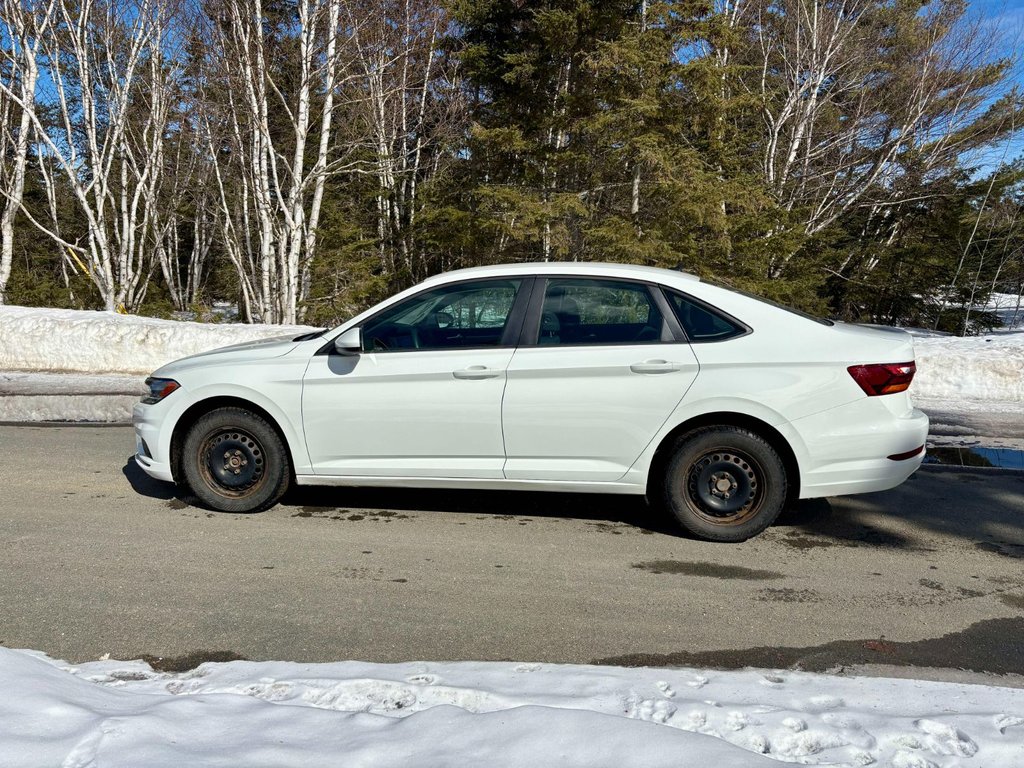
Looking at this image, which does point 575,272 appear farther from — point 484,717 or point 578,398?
point 484,717

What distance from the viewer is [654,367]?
16.0ft

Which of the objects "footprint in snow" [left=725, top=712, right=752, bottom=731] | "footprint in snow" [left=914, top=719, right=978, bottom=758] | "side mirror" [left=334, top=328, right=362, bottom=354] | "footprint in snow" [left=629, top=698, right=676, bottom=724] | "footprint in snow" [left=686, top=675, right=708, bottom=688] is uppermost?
"side mirror" [left=334, top=328, right=362, bottom=354]

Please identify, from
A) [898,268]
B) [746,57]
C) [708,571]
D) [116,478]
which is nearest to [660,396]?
[708,571]

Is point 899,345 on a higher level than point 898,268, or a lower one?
lower

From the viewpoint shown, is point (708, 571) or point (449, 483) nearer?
point (708, 571)

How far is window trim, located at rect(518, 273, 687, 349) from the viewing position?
16.4 feet

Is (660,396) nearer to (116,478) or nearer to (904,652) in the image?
(904,652)

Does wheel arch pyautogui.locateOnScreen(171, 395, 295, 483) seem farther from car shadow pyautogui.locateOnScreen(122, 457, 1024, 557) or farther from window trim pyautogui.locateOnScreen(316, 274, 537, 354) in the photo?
window trim pyautogui.locateOnScreen(316, 274, 537, 354)

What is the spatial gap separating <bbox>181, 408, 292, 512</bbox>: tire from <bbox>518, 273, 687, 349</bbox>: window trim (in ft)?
6.24

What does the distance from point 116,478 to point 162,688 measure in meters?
3.90

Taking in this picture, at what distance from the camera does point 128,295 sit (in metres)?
20.8

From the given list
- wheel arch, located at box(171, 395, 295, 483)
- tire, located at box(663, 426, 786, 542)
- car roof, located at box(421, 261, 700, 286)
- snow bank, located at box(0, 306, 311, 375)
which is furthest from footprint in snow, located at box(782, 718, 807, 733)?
snow bank, located at box(0, 306, 311, 375)

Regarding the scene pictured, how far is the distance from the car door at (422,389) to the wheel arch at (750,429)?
105 cm

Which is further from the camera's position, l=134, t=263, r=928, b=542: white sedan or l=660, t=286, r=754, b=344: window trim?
l=660, t=286, r=754, b=344: window trim
